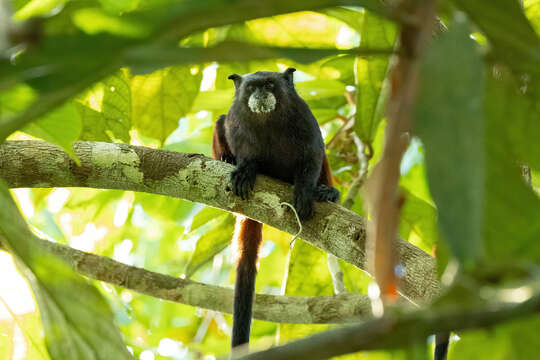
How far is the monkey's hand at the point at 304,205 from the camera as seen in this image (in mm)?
2586

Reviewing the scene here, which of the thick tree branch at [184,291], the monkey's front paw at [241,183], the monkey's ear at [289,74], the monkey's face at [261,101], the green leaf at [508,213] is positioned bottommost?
the green leaf at [508,213]

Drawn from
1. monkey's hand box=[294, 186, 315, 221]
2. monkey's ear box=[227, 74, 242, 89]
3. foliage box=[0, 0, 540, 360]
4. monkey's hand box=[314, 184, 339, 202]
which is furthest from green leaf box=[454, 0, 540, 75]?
monkey's ear box=[227, 74, 242, 89]

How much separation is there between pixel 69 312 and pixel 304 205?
1.80 metres

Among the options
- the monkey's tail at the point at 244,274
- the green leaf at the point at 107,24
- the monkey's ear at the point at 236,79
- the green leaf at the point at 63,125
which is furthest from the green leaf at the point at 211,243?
the green leaf at the point at 107,24

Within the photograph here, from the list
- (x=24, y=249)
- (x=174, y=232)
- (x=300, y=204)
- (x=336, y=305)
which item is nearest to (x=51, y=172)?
(x=300, y=204)

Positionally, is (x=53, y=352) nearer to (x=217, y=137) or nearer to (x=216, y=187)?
(x=216, y=187)

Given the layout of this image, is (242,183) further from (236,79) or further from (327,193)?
(236,79)

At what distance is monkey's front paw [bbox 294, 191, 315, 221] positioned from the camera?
102 inches

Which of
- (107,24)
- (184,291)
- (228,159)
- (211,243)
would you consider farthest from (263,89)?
(107,24)

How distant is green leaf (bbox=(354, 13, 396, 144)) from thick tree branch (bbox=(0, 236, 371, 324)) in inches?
35.6

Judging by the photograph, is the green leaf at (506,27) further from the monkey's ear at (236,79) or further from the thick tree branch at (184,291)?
the monkey's ear at (236,79)

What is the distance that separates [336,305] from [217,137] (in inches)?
75.2

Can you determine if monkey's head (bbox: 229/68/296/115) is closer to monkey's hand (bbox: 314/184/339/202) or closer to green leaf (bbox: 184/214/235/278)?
green leaf (bbox: 184/214/235/278)

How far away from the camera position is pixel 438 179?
0.58 meters
